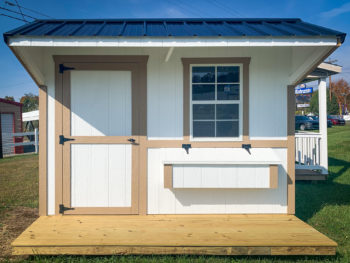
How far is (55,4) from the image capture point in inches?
659

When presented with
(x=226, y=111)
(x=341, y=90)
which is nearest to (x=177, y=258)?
(x=226, y=111)

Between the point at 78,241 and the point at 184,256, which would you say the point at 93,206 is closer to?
the point at 78,241

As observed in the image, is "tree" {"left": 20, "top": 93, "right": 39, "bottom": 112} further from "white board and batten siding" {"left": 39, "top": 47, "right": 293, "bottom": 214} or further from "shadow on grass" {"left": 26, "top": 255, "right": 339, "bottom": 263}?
"shadow on grass" {"left": 26, "top": 255, "right": 339, "bottom": 263}

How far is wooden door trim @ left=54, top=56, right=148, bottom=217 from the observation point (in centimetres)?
349

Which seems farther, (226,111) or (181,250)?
(226,111)

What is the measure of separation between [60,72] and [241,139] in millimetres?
2649

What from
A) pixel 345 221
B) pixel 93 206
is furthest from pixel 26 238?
pixel 345 221

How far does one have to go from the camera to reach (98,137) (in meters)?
3.51

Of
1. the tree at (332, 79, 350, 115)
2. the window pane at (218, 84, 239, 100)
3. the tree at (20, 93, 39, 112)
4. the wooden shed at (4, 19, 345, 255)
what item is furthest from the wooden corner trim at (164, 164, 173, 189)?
the tree at (332, 79, 350, 115)

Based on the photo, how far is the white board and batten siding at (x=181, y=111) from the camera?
3.53 metres

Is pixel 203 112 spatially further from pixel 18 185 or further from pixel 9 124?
pixel 9 124

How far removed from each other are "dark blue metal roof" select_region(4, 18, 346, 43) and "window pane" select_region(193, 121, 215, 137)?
120 centimetres

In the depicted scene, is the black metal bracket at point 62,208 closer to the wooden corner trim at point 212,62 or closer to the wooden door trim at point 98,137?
the wooden door trim at point 98,137

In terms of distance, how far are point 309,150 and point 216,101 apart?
169 inches
